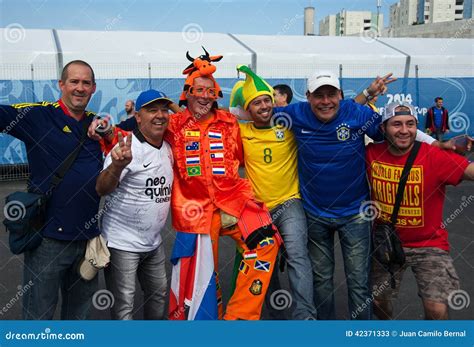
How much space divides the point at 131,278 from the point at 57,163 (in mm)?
916

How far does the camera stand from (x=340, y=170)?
339 cm

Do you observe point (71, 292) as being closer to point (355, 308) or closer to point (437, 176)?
point (355, 308)

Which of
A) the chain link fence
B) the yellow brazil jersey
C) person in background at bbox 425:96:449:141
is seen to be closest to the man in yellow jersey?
the yellow brazil jersey

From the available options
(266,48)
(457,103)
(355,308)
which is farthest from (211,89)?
(457,103)

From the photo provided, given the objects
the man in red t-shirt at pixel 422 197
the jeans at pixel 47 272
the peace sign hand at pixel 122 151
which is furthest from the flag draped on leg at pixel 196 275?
the man in red t-shirt at pixel 422 197

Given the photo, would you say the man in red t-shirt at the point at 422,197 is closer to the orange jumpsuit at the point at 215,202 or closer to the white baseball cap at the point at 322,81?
the white baseball cap at the point at 322,81

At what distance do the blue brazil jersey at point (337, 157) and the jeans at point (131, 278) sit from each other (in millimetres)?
1216

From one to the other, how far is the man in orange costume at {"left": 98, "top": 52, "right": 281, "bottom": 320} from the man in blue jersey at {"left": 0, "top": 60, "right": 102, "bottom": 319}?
52cm

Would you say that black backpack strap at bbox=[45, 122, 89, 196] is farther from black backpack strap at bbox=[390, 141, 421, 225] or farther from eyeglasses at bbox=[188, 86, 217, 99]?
black backpack strap at bbox=[390, 141, 421, 225]

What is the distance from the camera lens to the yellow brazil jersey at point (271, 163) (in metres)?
3.58

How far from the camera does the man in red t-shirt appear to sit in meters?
3.16

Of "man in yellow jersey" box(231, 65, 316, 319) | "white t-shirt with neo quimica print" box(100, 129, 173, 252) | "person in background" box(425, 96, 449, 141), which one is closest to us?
"white t-shirt with neo quimica print" box(100, 129, 173, 252)

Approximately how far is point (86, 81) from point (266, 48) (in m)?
13.6

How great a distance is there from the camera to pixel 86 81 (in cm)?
301
